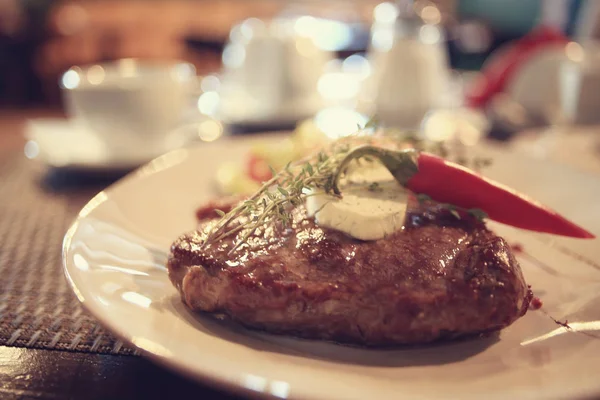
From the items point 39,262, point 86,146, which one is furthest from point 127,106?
point 39,262

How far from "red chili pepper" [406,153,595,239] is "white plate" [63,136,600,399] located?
15 cm

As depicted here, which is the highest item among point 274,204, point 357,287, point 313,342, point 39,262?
point 274,204

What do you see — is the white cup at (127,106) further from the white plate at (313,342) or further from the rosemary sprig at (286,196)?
the rosemary sprig at (286,196)

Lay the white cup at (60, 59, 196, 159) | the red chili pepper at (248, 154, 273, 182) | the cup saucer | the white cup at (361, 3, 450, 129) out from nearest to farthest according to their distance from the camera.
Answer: the red chili pepper at (248, 154, 273, 182) → the cup saucer → the white cup at (60, 59, 196, 159) → the white cup at (361, 3, 450, 129)

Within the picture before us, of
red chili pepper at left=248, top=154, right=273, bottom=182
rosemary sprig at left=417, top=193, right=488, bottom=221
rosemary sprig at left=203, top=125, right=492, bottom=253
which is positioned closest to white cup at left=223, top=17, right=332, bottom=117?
red chili pepper at left=248, top=154, right=273, bottom=182

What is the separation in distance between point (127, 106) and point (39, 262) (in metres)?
1.35

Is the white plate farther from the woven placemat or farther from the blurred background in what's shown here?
the blurred background

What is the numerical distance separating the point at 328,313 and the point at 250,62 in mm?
2972

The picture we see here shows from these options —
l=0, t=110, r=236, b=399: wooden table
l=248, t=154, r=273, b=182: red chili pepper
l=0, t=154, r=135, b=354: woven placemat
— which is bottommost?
l=0, t=154, r=135, b=354: woven placemat

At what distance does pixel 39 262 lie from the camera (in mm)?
1966

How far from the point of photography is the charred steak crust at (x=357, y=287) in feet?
4.22

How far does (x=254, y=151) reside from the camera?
264 centimetres

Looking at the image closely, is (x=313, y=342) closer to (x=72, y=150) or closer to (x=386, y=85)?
(x=72, y=150)

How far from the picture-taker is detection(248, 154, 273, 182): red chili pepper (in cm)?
250
